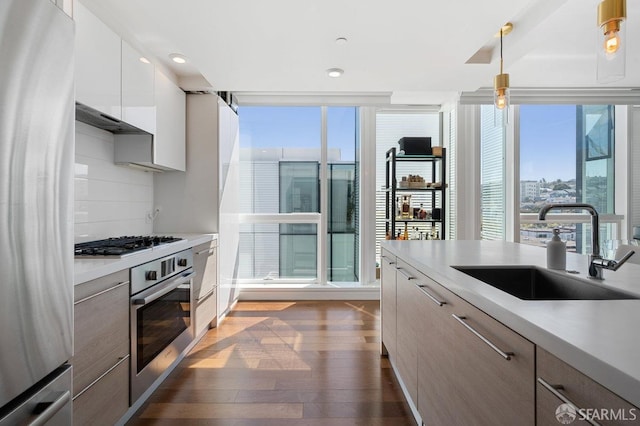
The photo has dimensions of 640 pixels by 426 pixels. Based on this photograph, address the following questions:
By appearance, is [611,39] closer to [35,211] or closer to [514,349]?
[514,349]

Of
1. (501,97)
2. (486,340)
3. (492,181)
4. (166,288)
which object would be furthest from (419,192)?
(486,340)

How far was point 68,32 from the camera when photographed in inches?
38.1

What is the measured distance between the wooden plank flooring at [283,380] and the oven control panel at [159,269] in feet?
2.38

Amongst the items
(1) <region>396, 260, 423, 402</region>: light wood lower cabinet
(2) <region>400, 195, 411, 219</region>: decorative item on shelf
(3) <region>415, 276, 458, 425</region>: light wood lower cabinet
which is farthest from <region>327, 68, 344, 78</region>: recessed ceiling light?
(3) <region>415, 276, 458, 425</region>: light wood lower cabinet

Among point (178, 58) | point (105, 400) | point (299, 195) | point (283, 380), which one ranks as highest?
point (178, 58)

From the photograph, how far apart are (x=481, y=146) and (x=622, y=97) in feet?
5.75

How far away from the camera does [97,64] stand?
1886 millimetres

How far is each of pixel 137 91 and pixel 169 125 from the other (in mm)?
508

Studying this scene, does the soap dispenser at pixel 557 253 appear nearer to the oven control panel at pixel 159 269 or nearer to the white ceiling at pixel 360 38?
the white ceiling at pixel 360 38

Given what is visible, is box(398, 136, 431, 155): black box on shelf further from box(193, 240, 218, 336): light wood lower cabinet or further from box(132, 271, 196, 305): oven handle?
box(132, 271, 196, 305): oven handle

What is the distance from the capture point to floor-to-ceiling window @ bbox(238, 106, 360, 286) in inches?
161

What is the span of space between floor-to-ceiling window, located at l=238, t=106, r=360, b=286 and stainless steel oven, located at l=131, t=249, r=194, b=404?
1.66 meters

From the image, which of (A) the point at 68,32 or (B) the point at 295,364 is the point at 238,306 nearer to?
(B) the point at 295,364

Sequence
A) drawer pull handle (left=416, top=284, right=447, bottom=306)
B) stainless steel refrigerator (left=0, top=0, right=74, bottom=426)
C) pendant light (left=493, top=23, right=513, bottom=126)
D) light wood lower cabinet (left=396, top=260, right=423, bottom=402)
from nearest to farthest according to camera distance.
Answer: stainless steel refrigerator (left=0, top=0, right=74, bottom=426), drawer pull handle (left=416, top=284, right=447, bottom=306), light wood lower cabinet (left=396, top=260, right=423, bottom=402), pendant light (left=493, top=23, right=513, bottom=126)
